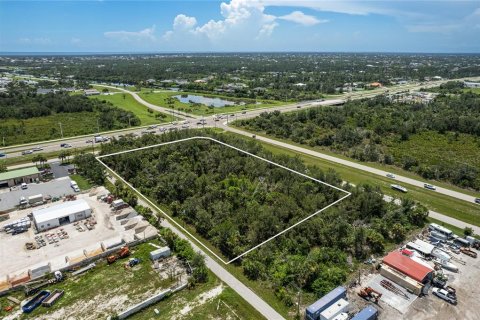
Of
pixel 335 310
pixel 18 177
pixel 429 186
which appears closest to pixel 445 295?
pixel 335 310

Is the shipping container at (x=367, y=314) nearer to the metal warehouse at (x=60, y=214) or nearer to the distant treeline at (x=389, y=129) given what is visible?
the metal warehouse at (x=60, y=214)

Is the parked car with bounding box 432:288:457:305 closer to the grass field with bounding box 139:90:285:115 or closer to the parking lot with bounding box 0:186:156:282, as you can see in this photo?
the parking lot with bounding box 0:186:156:282

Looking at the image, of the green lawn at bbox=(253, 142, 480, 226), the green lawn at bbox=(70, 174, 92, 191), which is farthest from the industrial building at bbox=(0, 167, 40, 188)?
the green lawn at bbox=(253, 142, 480, 226)

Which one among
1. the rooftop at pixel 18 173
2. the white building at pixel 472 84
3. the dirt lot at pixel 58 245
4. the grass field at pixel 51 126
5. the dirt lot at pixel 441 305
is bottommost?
the dirt lot at pixel 441 305

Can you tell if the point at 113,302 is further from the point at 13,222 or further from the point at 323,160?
the point at 323,160

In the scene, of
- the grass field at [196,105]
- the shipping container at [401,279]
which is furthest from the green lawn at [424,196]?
the grass field at [196,105]

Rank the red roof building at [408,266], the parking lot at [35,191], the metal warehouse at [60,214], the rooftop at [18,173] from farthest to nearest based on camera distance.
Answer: the rooftop at [18,173], the parking lot at [35,191], the metal warehouse at [60,214], the red roof building at [408,266]

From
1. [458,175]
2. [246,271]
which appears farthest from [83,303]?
[458,175]

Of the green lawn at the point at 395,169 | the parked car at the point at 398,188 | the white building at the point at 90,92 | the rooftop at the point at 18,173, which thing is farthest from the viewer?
the white building at the point at 90,92
